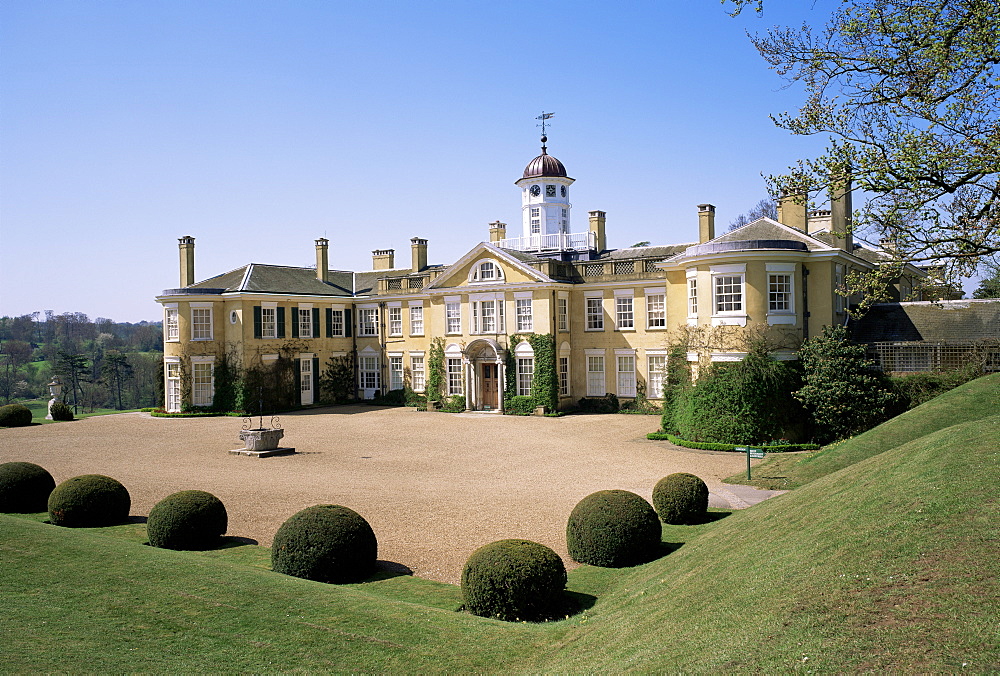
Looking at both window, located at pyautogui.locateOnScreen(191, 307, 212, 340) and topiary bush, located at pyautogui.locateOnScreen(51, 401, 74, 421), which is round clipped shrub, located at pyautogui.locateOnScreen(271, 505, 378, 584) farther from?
topiary bush, located at pyautogui.locateOnScreen(51, 401, 74, 421)

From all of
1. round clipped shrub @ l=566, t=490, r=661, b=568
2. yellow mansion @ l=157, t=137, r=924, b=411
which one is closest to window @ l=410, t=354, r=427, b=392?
yellow mansion @ l=157, t=137, r=924, b=411

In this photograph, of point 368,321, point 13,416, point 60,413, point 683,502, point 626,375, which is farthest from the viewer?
point 368,321

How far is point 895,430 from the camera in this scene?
17.8 metres

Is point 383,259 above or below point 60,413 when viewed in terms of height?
above

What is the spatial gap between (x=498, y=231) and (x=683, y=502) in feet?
104

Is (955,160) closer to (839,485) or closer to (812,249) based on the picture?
(839,485)

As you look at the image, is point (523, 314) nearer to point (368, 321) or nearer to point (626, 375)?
point (626, 375)

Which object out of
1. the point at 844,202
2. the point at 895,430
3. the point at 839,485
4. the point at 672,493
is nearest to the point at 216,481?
the point at 672,493

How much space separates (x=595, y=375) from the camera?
36.7 m

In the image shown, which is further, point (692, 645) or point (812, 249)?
point (812, 249)

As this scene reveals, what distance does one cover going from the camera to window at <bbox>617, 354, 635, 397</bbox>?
35.7 meters

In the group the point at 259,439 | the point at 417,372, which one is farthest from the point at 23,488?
the point at 417,372

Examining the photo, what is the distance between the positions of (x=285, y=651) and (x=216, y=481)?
42.7 feet

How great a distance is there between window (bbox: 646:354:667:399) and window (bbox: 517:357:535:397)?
5.58 m
